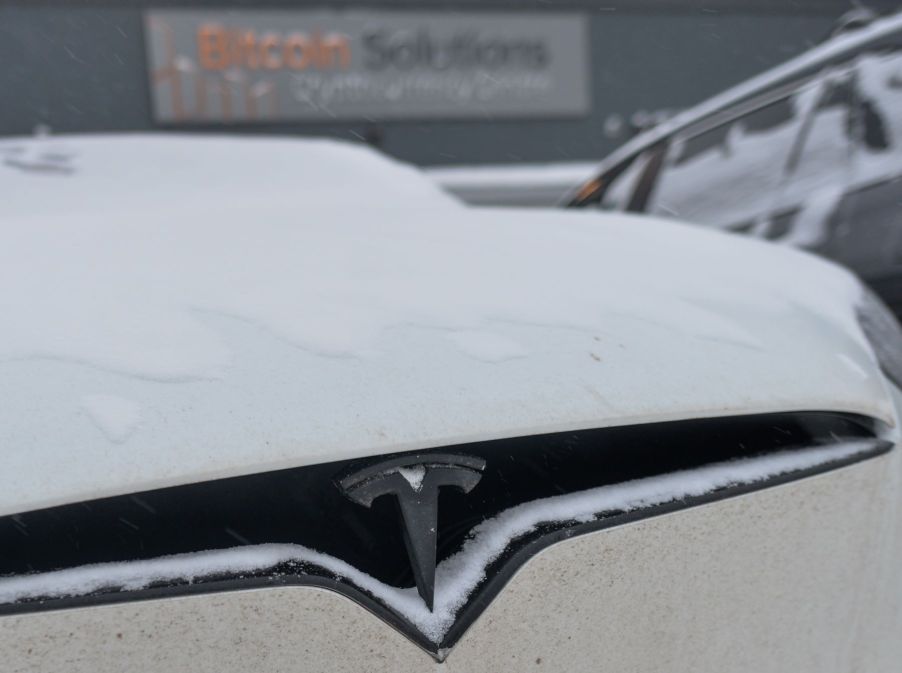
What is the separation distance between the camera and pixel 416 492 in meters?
0.84

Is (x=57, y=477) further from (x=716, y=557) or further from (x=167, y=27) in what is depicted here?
(x=167, y=27)

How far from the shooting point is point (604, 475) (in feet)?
Result: 3.37

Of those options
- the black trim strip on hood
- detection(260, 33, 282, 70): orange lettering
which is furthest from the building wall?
the black trim strip on hood

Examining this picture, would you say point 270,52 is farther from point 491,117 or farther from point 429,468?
point 429,468

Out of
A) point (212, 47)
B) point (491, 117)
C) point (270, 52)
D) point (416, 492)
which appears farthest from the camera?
point (491, 117)

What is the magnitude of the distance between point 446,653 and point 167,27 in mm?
11374

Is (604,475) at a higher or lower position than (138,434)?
lower

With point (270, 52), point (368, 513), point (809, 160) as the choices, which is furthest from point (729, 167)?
point (270, 52)

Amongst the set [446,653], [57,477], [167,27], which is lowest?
[446,653]

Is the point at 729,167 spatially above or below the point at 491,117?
above

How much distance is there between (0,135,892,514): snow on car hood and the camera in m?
0.83

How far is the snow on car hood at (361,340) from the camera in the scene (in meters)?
0.83

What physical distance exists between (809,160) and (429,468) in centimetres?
215

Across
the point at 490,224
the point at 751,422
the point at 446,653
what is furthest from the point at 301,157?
the point at 446,653
